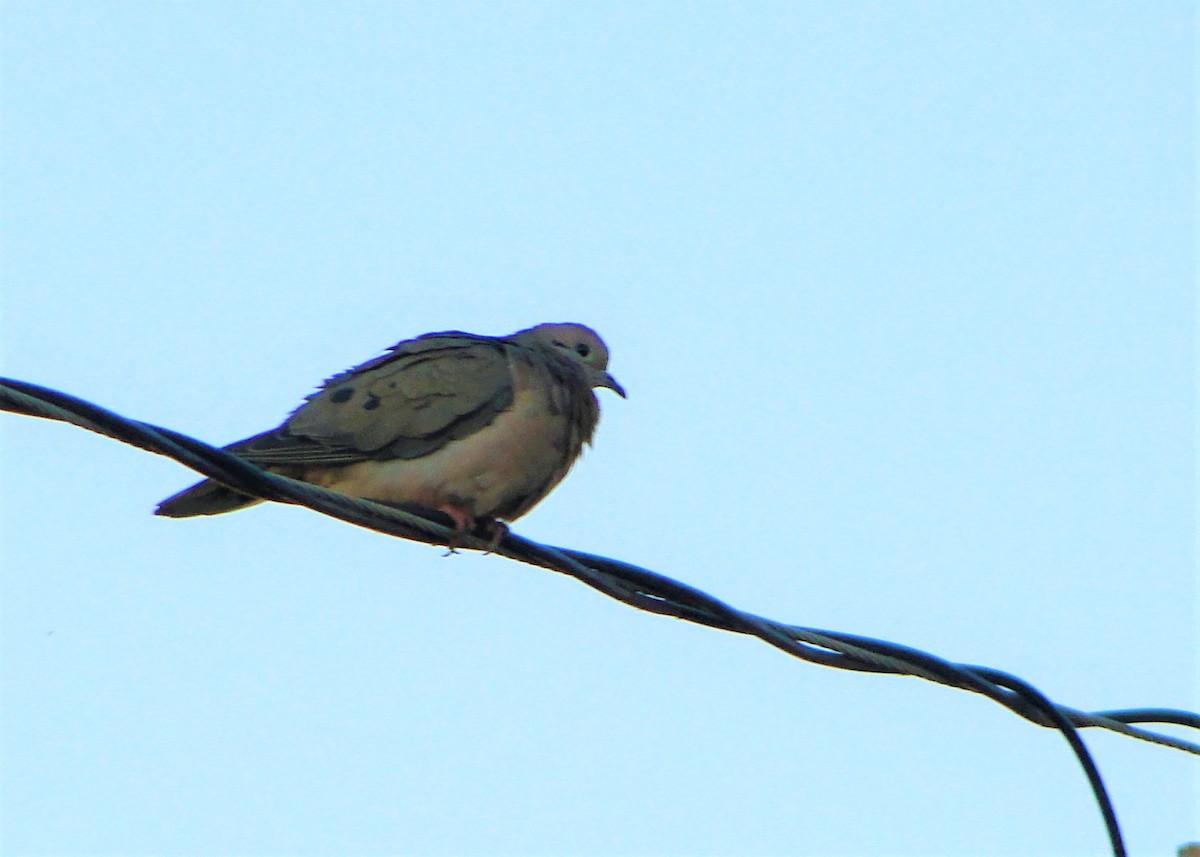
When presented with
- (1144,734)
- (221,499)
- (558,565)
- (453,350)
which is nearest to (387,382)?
(453,350)

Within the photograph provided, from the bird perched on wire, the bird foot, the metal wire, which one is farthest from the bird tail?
the metal wire

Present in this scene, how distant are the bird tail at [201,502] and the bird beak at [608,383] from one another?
5.39 ft

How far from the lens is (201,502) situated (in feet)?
17.0

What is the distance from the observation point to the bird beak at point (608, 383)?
635cm

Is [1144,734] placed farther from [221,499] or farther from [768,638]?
[221,499]

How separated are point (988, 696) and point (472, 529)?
1.78 m

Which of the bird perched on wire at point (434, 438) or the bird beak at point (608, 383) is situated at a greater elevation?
the bird beak at point (608, 383)

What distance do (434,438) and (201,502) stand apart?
0.76 metres

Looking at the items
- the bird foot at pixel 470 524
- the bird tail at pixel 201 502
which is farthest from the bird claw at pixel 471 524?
the bird tail at pixel 201 502

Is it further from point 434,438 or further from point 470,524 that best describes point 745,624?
point 434,438

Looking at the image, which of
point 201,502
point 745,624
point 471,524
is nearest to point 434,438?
point 471,524

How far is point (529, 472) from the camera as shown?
5.33m

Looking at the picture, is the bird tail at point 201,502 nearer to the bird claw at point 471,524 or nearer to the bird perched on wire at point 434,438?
the bird perched on wire at point 434,438

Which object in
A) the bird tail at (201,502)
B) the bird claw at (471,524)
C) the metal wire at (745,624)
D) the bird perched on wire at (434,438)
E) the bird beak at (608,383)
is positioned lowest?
the metal wire at (745,624)
